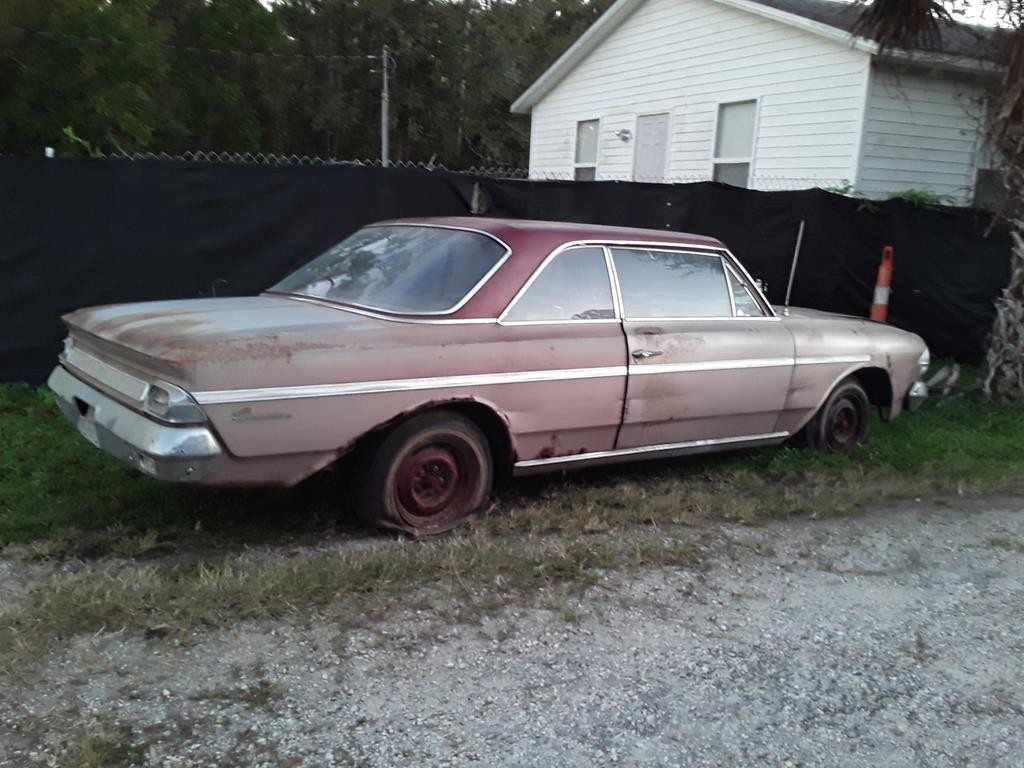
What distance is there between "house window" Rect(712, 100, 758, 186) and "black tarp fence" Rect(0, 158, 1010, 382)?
3738 mm

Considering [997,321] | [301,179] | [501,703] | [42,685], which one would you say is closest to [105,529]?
[42,685]

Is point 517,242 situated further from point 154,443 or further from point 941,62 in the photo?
point 941,62

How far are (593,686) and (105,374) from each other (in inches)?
102

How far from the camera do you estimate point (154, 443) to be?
384 centimetres

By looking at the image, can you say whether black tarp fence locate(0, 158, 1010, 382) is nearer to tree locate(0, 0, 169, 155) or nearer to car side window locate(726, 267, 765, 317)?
car side window locate(726, 267, 765, 317)

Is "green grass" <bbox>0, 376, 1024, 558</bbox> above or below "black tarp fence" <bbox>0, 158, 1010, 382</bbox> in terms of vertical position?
below

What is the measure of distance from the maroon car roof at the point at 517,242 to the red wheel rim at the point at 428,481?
0.70 metres

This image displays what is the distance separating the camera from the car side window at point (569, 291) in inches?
195

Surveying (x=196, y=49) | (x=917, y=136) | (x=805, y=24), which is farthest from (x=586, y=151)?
(x=196, y=49)

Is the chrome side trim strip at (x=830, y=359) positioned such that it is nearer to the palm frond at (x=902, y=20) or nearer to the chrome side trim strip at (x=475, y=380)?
the chrome side trim strip at (x=475, y=380)

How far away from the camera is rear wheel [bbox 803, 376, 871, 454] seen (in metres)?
6.48

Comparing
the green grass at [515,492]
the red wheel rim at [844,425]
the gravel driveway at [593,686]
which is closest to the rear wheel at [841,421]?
the red wheel rim at [844,425]

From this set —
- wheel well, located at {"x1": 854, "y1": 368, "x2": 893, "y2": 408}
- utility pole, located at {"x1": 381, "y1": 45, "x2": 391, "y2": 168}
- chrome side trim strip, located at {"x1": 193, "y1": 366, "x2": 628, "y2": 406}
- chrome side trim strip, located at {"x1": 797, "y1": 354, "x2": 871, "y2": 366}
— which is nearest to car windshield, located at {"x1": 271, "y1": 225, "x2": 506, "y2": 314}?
chrome side trim strip, located at {"x1": 193, "y1": 366, "x2": 628, "y2": 406}

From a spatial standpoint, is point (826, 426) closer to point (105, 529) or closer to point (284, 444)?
point (284, 444)
